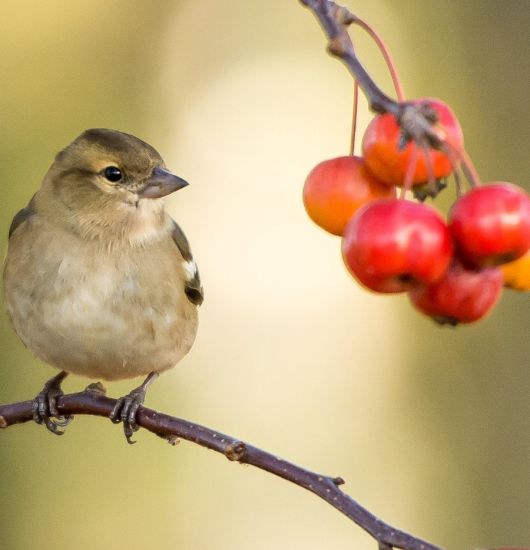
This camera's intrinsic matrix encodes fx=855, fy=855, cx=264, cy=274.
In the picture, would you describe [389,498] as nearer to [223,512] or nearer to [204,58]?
[223,512]

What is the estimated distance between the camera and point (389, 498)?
35.2 ft

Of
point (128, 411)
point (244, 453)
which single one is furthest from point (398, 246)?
point (128, 411)

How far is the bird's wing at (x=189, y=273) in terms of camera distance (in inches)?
164

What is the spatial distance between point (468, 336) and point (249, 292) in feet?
Result: 11.3

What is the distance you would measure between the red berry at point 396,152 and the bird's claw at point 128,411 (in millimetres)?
1565

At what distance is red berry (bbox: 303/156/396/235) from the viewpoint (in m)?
1.94

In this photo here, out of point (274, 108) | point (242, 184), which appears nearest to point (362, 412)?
point (242, 184)

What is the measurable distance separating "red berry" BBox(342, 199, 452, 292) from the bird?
1.98m

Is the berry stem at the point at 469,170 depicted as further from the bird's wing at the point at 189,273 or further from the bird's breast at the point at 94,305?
the bird's wing at the point at 189,273

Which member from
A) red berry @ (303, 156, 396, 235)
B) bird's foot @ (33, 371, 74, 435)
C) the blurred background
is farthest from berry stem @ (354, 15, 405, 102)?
the blurred background

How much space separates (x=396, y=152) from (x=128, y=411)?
6.37 feet

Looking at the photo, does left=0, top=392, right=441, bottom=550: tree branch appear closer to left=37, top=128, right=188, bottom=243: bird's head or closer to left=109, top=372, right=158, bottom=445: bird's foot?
left=109, top=372, right=158, bottom=445: bird's foot

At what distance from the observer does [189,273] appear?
418cm

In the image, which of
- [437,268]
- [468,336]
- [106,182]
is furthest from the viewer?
[468,336]
